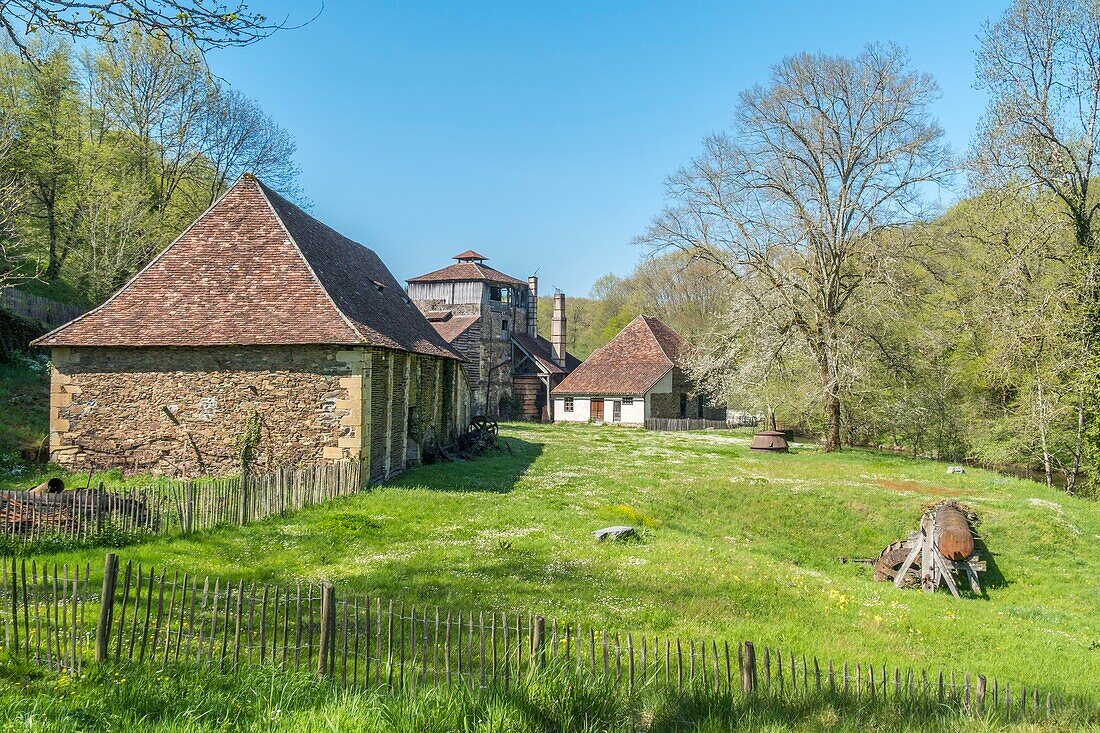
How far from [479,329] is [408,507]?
113ft

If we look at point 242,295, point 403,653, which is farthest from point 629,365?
point 403,653

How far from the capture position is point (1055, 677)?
927 centimetres

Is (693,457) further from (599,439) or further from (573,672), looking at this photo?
(573,672)

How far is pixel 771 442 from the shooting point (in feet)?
107

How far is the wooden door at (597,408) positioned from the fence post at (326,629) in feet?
131

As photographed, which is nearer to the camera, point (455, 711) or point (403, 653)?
point (455, 711)

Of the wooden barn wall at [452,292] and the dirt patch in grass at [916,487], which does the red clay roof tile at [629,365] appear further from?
the dirt patch in grass at [916,487]

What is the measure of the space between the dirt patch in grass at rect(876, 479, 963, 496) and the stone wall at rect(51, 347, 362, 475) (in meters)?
18.1

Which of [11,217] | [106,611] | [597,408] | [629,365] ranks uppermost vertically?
[11,217]

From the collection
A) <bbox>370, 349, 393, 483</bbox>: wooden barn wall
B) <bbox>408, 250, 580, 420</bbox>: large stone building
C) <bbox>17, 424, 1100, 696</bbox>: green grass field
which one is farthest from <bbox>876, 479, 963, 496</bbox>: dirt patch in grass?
<bbox>408, 250, 580, 420</bbox>: large stone building

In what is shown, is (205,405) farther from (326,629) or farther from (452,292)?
(452,292)

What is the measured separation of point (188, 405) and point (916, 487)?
2265 cm

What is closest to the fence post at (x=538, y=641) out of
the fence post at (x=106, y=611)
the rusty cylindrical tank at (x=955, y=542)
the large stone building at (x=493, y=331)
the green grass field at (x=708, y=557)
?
the green grass field at (x=708, y=557)

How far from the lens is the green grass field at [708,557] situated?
9812 mm
